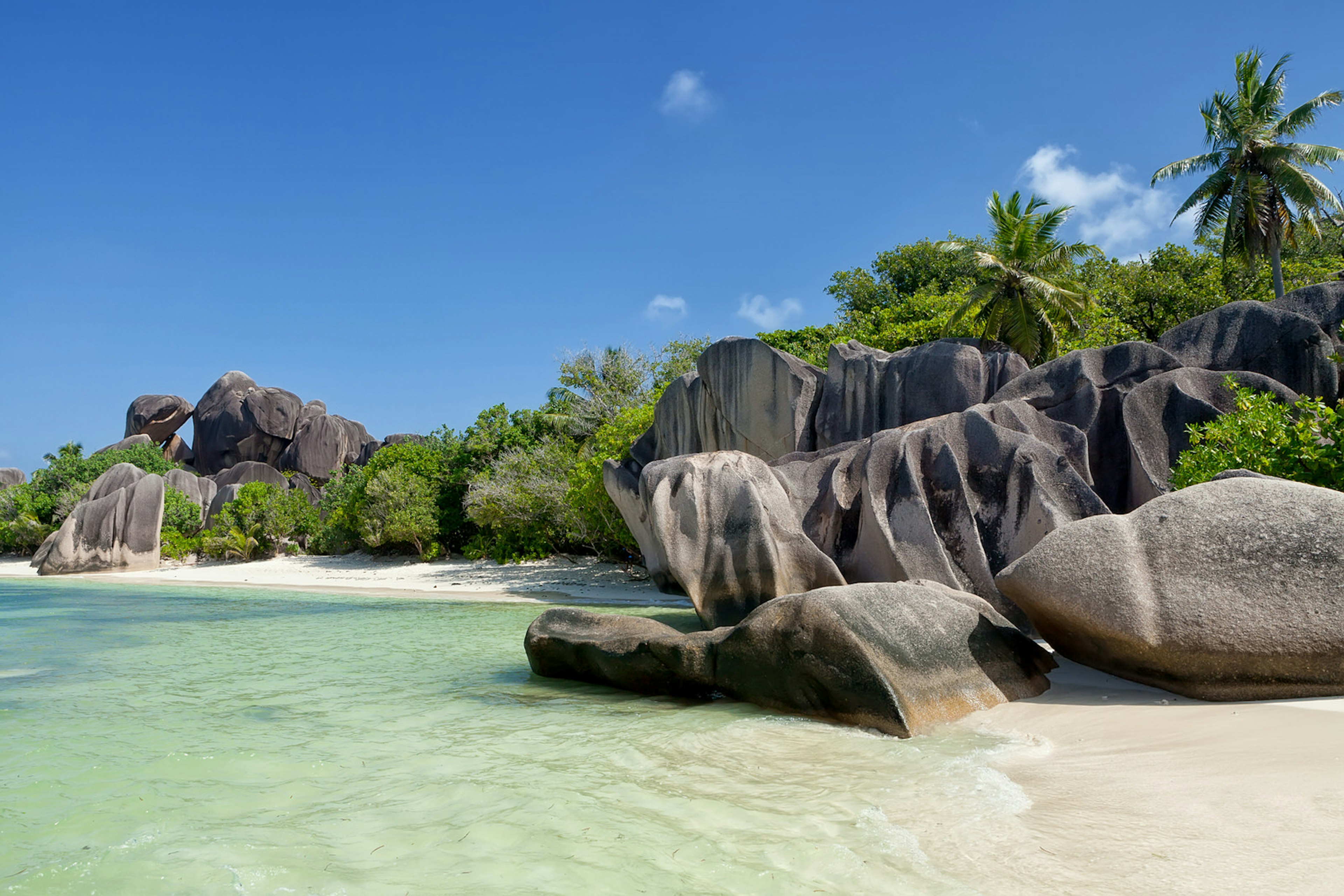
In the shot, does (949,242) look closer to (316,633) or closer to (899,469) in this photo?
(899,469)

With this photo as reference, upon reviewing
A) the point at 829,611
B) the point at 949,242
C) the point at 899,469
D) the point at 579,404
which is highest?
the point at 949,242

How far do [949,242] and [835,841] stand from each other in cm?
2566

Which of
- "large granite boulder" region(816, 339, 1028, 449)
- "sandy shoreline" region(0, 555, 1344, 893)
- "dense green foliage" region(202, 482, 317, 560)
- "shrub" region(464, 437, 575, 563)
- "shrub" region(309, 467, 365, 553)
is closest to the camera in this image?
"sandy shoreline" region(0, 555, 1344, 893)

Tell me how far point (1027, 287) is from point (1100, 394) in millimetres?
13199

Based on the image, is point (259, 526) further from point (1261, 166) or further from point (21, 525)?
point (1261, 166)

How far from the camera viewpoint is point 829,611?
17.8 feet

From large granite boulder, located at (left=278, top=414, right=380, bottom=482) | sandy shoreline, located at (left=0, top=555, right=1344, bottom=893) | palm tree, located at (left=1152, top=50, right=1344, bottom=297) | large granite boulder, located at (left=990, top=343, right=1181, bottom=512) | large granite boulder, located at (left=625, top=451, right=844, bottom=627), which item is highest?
palm tree, located at (left=1152, top=50, right=1344, bottom=297)

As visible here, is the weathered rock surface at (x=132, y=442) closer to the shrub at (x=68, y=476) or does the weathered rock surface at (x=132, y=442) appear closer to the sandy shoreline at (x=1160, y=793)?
the shrub at (x=68, y=476)

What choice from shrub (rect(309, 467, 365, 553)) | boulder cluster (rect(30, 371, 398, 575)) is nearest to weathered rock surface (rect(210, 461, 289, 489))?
boulder cluster (rect(30, 371, 398, 575))

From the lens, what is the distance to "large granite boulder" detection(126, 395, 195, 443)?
151 ft

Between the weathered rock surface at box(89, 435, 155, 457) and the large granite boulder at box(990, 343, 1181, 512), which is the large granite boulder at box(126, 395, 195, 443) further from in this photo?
the large granite boulder at box(990, 343, 1181, 512)

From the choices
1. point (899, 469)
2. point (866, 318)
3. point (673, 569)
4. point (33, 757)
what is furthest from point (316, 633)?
point (866, 318)

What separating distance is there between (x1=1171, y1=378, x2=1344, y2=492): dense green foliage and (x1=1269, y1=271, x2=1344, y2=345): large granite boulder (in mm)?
2991

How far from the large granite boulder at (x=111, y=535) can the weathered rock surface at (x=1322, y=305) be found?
3102 centimetres
